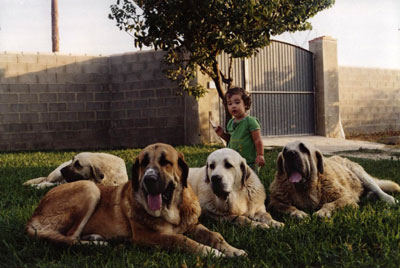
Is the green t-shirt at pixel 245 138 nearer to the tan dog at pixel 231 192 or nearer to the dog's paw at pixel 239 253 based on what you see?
the tan dog at pixel 231 192

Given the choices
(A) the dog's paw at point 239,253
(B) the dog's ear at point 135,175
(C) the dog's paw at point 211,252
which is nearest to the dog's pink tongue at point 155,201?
(B) the dog's ear at point 135,175

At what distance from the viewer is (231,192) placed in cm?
370

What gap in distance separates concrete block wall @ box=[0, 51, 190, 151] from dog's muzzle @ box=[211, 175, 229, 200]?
29.2ft

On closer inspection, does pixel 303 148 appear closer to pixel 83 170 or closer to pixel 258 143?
pixel 258 143

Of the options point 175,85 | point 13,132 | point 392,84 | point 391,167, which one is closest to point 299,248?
point 391,167

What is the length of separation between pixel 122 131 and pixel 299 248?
10856 millimetres

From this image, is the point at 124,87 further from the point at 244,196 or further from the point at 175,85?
the point at 244,196

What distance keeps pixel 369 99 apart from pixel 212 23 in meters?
10.7

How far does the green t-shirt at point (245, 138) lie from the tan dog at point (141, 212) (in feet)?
6.04

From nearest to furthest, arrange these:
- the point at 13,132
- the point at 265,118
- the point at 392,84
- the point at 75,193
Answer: the point at 75,193 → the point at 13,132 → the point at 265,118 → the point at 392,84

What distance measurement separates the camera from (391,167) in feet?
22.7

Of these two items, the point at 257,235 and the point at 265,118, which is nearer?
the point at 257,235

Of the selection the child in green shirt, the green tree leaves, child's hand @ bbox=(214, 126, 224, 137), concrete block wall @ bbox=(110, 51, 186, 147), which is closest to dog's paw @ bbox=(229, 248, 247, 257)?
the child in green shirt

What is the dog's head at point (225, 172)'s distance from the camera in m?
3.53
